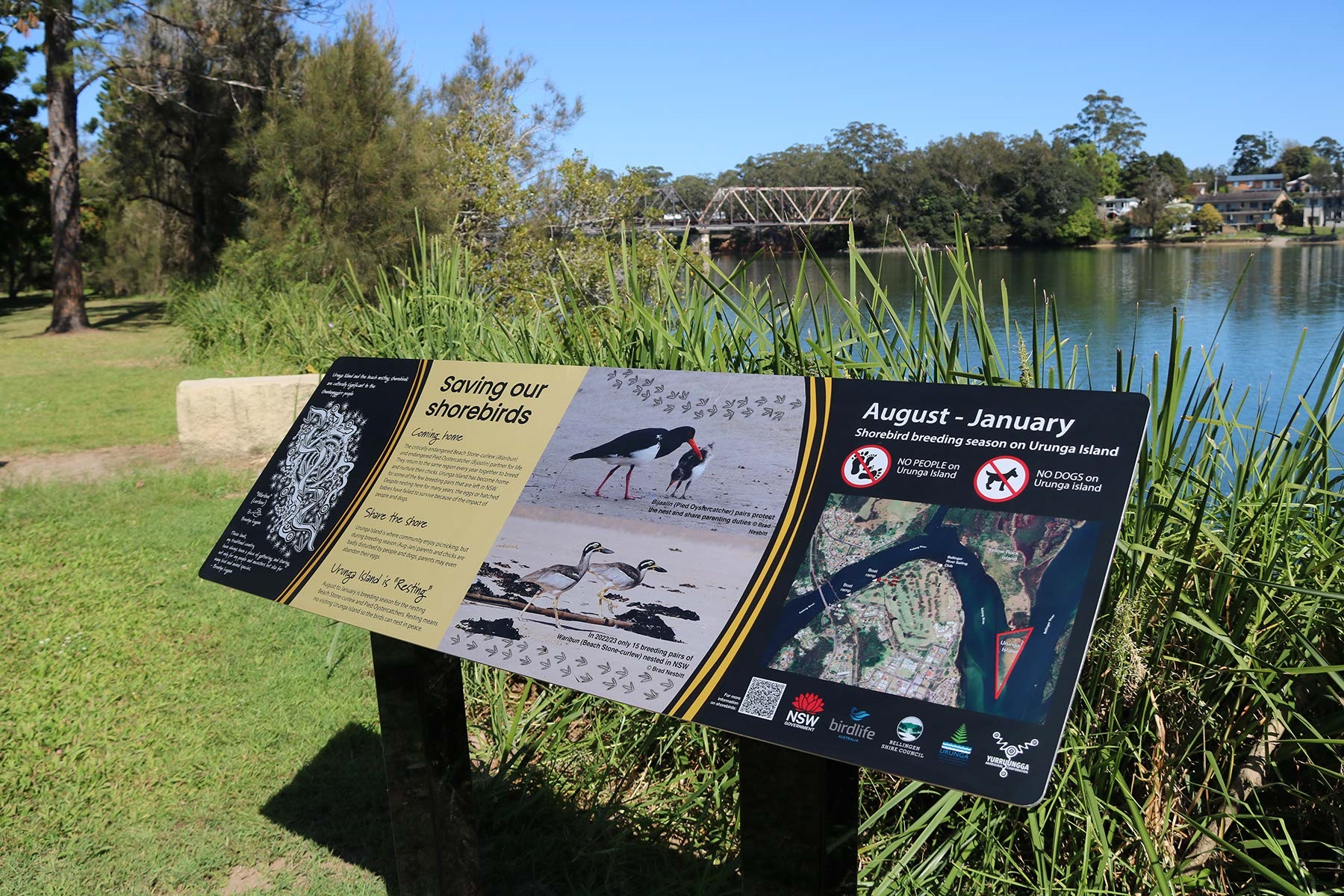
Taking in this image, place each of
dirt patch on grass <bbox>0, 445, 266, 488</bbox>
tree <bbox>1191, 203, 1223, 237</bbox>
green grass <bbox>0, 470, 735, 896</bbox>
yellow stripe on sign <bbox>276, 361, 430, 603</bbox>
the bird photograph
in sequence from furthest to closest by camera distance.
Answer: tree <bbox>1191, 203, 1223, 237</bbox>
dirt patch on grass <bbox>0, 445, 266, 488</bbox>
green grass <bbox>0, 470, 735, 896</bbox>
yellow stripe on sign <bbox>276, 361, 430, 603</bbox>
the bird photograph

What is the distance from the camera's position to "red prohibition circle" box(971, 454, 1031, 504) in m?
1.50

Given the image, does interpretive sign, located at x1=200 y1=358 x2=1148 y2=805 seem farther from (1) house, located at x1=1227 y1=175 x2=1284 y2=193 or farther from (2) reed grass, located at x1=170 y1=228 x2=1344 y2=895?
(1) house, located at x1=1227 y1=175 x2=1284 y2=193

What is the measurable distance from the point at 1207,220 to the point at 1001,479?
183 ft

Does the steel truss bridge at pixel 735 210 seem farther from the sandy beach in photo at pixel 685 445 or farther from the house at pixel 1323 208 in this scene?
the house at pixel 1323 208

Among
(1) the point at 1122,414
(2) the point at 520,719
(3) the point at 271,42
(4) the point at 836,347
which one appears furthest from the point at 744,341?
(3) the point at 271,42

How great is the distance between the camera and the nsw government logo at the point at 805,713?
1.41 meters

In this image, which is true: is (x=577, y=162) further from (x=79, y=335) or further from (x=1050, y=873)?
(x=1050, y=873)

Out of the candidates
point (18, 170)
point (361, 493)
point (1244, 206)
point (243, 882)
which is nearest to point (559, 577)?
point (361, 493)

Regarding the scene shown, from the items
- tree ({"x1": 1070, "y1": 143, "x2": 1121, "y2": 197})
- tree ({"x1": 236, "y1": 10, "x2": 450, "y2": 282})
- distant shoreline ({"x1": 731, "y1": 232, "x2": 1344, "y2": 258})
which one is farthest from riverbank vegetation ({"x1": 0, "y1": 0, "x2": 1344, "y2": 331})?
tree ({"x1": 1070, "y1": 143, "x2": 1121, "y2": 197})

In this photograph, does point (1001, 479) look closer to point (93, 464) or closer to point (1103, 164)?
point (93, 464)

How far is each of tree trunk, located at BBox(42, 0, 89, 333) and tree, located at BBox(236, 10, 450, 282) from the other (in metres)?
3.67

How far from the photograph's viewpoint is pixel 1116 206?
2247 inches

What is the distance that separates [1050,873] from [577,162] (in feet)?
37.0

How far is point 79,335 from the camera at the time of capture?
51.3 ft
